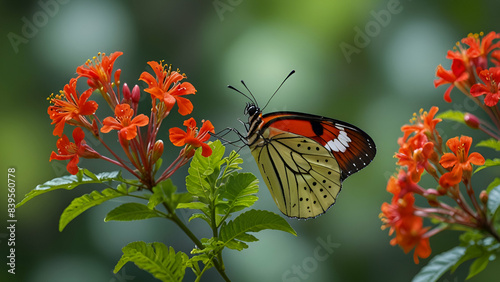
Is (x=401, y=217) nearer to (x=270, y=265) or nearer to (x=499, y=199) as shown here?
(x=499, y=199)

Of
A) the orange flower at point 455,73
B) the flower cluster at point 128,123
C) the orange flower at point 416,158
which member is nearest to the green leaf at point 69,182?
the flower cluster at point 128,123

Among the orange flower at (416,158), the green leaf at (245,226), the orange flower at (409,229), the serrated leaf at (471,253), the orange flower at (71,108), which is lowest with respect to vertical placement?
the serrated leaf at (471,253)

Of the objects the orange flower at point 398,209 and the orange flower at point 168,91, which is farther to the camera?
the orange flower at point 168,91

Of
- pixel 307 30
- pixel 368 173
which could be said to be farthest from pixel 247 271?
pixel 307 30

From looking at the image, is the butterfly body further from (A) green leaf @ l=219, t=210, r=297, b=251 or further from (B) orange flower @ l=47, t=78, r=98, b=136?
(B) orange flower @ l=47, t=78, r=98, b=136

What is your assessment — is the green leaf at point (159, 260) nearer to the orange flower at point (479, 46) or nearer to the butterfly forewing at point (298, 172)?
the butterfly forewing at point (298, 172)

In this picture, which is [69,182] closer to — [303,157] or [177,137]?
[177,137]
